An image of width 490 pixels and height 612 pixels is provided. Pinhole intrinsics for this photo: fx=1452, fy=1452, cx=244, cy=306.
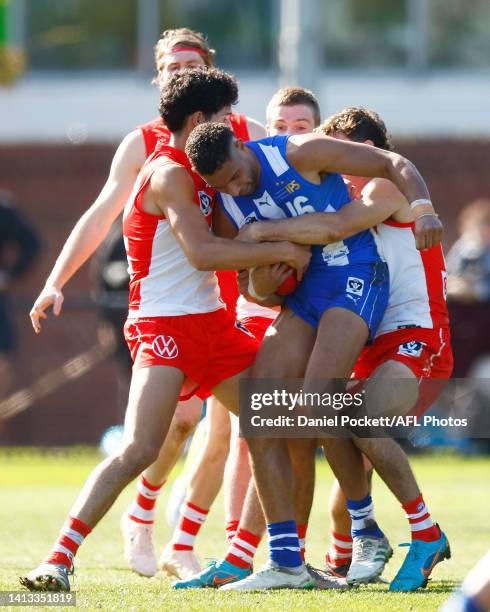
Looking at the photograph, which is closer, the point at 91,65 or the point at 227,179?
the point at 227,179

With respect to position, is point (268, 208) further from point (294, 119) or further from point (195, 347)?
point (294, 119)

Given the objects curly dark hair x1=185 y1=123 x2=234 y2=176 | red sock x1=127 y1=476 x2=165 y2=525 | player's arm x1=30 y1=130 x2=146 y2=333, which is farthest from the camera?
red sock x1=127 y1=476 x2=165 y2=525

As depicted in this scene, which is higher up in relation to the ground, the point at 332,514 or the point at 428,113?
the point at 332,514

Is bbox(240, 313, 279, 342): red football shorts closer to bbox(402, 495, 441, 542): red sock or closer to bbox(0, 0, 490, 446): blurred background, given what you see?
bbox(402, 495, 441, 542): red sock

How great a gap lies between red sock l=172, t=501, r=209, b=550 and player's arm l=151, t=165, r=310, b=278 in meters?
1.36

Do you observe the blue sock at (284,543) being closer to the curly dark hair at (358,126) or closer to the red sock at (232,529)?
the red sock at (232,529)

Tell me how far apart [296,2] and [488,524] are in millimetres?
6853

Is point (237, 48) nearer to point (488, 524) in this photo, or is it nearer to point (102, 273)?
point (102, 273)

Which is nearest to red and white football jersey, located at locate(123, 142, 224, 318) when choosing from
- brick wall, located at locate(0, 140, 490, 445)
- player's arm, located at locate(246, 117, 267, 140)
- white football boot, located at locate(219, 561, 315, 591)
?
player's arm, located at locate(246, 117, 267, 140)

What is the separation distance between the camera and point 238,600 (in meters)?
5.23

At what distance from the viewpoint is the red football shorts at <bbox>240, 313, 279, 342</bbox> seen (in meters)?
6.36

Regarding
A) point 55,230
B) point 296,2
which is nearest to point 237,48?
point 55,230

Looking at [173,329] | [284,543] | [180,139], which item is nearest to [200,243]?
[173,329]

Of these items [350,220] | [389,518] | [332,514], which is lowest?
[389,518]
